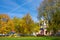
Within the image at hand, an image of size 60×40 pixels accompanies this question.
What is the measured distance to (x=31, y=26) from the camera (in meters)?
51.6

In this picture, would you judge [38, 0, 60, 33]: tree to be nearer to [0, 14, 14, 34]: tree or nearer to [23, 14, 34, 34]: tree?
[23, 14, 34, 34]: tree

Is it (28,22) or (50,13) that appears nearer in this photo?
(50,13)

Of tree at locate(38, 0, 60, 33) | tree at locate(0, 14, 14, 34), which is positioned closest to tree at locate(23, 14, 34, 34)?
tree at locate(0, 14, 14, 34)

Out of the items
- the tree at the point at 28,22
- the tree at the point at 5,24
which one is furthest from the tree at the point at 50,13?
the tree at the point at 5,24

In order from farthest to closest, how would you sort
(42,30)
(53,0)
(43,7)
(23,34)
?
(42,30), (23,34), (43,7), (53,0)

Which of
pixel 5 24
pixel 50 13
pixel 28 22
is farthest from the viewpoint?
pixel 28 22

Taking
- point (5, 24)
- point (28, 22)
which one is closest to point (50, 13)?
point (28, 22)

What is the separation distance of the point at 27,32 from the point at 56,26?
10.1 metres

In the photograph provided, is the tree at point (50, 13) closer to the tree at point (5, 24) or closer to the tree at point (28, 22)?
the tree at point (28, 22)

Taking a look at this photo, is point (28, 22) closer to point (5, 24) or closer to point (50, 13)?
point (5, 24)

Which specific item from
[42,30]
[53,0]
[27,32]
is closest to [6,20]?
[27,32]

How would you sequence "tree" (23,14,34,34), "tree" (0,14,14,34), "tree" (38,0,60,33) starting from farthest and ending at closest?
"tree" (23,14,34,34) → "tree" (0,14,14,34) → "tree" (38,0,60,33)

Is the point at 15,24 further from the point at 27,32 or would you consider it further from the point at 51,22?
the point at 51,22

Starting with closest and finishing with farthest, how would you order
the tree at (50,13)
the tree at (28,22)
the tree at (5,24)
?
the tree at (50,13), the tree at (5,24), the tree at (28,22)
